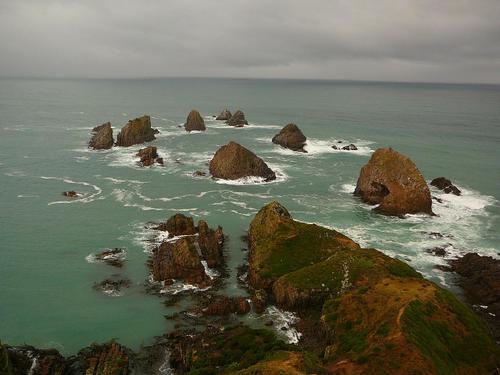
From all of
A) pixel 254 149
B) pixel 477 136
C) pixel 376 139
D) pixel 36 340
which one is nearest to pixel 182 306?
pixel 36 340

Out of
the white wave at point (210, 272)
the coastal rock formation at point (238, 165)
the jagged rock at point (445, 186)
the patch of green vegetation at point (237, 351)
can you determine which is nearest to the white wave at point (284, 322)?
the patch of green vegetation at point (237, 351)

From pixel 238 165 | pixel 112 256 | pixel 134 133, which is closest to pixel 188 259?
pixel 112 256

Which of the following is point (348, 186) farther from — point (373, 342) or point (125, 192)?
point (373, 342)

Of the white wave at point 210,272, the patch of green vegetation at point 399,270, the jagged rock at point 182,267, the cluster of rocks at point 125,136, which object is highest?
the cluster of rocks at point 125,136

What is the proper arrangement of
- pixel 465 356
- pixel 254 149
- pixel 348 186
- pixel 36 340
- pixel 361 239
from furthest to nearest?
pixel 254 149, pixel 348 186, pixel 361 239, pixel 36 340, pixel 465 356

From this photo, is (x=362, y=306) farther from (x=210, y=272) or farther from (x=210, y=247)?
(x=210, y=247)

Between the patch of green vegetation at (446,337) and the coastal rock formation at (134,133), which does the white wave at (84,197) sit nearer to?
the coastal rock formation at (134,133)
